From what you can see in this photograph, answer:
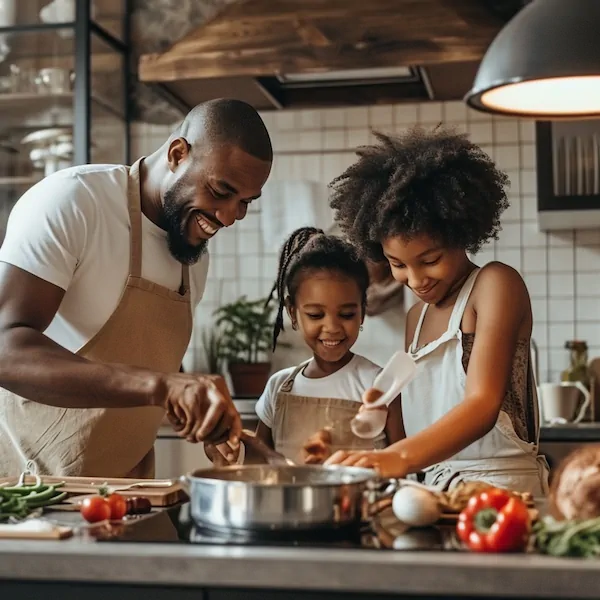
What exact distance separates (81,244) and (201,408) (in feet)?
1.77

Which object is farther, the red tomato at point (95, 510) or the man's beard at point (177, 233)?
the man's beard at point (177, 233)

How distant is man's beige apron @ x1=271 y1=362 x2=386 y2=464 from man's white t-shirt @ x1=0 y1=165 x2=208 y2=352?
38cm

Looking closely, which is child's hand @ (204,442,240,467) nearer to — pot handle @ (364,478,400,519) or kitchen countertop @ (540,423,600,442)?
pot handle @ (364,478,400,519)

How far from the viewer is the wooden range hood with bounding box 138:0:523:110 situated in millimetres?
3150

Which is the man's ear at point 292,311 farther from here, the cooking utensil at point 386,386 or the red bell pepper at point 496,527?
the red bell pepper at point 496,527

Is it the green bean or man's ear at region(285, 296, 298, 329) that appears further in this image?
man's ear at region(285, 296, 298, 329)

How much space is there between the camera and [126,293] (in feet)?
6.39

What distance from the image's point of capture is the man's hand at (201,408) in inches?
57.7

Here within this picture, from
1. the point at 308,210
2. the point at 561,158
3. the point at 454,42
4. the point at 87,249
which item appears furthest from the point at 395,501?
the point at 308,210

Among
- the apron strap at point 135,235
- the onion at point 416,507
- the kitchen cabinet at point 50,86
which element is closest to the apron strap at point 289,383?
the apron strap at point 135,235

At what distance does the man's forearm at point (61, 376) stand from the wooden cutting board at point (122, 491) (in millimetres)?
124

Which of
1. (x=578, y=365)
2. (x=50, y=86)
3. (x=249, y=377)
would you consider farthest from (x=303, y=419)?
(x=50, y=86)

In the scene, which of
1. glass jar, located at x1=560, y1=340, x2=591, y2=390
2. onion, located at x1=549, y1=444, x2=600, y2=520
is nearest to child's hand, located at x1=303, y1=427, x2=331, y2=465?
onion, located at x1=549, y1=444, x2=600, y2=520

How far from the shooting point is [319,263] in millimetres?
2174
